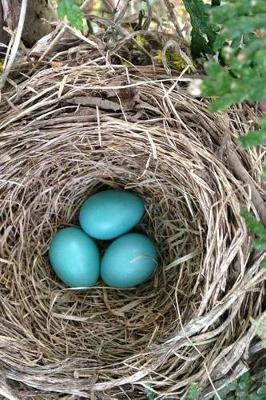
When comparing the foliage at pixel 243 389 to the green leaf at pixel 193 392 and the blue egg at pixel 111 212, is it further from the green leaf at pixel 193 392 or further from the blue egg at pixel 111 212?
the blue egg at pixel 111 212

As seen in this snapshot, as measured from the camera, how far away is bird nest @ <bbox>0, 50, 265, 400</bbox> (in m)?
1.05

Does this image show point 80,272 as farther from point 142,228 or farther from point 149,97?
point 149,97

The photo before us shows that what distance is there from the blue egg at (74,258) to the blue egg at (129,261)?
26mm

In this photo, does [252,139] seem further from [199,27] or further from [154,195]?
[154,195]

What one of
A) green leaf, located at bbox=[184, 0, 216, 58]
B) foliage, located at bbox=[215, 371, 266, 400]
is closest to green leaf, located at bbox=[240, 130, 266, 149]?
green leaf, located at bbox=[184, 0, 216, 58]

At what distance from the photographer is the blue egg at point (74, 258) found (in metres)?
1.24

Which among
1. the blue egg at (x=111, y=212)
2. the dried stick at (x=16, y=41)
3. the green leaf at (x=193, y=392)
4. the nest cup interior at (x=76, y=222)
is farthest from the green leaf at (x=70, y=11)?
the green leaf at (x=193, y=392)

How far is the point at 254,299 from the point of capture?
105 centimetres

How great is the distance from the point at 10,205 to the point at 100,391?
0.36 meters

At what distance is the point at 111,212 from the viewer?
1.24 meters

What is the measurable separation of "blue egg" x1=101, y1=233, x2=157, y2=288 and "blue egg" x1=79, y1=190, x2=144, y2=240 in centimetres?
3

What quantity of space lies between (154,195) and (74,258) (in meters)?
0.19

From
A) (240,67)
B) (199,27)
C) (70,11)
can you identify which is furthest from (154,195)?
(240,67)

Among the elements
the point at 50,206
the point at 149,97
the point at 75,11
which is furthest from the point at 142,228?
the point at 75,11
